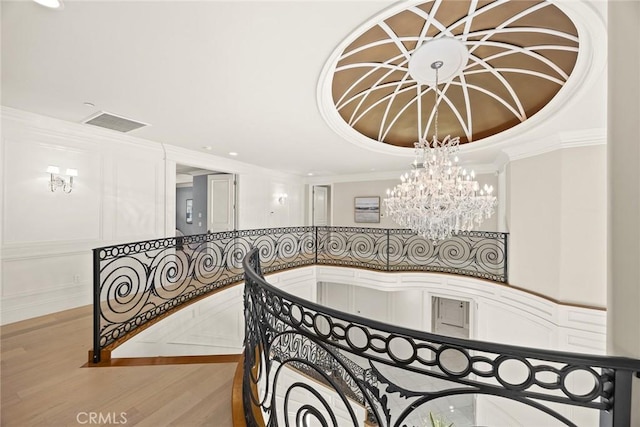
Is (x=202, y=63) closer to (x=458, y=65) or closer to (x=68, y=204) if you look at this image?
(x=458, y=65)

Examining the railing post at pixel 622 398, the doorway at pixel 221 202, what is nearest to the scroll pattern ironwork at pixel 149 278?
the doorway at pixel 221 202

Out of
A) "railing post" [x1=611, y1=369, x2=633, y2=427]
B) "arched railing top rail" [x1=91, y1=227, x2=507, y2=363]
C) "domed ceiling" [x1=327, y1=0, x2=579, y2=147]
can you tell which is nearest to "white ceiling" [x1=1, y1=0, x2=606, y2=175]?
"domed ceiling" [x1=327, y1=0, x2=579, y2=147]

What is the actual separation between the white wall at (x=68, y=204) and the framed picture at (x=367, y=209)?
5.37 metres

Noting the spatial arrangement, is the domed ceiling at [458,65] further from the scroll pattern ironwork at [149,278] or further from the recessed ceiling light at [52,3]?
the scroll pattern ironwork at [149,278]

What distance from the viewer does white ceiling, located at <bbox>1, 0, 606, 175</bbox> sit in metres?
1.84

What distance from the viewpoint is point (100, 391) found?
2141 millimetres

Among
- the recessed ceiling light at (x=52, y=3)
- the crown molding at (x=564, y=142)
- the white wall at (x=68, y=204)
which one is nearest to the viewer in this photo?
the recessed ceiling light at (x=52, y=3)

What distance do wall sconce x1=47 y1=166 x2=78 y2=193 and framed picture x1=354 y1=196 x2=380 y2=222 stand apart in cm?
694

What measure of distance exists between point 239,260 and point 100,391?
3833 millimetres

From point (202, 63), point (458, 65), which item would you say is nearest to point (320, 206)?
point (458, 65)

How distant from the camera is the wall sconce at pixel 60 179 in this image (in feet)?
12.3

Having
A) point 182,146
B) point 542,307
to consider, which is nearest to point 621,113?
point 542,307

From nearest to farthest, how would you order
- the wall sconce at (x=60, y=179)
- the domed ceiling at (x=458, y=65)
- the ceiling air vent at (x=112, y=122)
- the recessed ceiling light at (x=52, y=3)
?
the recessed ceiling light at (x=52, y=3) → the domed ceiling at (x=458, y=65) → the ceiling air vent at (x=112, y=122) → the wall sconce at (x=60, y=179)

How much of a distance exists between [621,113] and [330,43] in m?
Answer: 1.93
